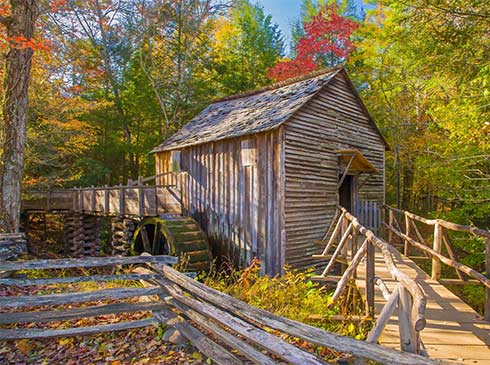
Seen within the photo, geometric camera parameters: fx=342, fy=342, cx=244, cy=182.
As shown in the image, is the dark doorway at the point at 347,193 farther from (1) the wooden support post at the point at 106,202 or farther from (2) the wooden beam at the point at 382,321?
(2) the wooden beam at the point at 382,321

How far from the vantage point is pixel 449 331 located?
154 inches

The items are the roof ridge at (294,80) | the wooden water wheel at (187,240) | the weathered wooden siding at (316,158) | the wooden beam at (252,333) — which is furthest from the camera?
the roof ridge at (294,80)

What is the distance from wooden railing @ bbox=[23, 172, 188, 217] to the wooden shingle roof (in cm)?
170

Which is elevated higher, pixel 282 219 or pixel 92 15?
pixel 92 15

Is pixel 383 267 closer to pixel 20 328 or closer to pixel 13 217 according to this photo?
pixel 20 328

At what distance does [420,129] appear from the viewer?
61.6ft

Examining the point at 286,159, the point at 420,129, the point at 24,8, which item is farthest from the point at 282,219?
the point at 420,129

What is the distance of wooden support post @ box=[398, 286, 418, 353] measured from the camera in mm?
2480

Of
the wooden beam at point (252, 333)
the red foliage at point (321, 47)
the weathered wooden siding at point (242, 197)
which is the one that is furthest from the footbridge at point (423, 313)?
the red foliage at point (321, 47)

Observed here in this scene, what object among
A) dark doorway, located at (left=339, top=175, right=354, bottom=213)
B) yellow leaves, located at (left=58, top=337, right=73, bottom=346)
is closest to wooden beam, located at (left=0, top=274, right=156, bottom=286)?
yellow leaves, located at (left=58, top=337, right=73, bottom=346)

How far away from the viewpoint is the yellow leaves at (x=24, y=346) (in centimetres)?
420

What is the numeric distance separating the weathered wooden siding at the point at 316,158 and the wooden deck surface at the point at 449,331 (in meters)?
4.27

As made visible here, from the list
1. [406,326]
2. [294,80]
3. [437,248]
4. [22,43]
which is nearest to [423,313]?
[406,326]

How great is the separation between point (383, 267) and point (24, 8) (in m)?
10.2
